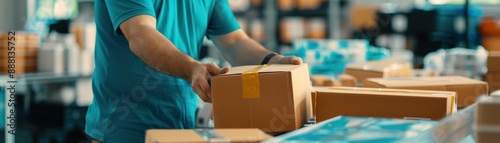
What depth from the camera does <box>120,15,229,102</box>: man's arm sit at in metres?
1.91

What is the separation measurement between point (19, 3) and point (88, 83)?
1773 mm

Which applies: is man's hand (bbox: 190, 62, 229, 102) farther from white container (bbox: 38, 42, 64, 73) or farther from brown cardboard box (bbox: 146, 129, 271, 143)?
white container (bbox: 38, 42, 64, 73)

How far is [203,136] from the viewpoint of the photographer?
1.47m

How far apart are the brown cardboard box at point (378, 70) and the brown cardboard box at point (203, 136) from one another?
1.55 m

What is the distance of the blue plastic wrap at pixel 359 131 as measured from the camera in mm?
1427

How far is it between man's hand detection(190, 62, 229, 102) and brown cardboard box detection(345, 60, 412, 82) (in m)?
1.24

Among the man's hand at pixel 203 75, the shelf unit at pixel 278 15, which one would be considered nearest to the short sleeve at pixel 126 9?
the man's hand at pixel 203 75

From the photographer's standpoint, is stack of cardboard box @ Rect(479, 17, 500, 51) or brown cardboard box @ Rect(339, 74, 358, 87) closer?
brown cardboard box @ Rect(339, 74, 358, 87)

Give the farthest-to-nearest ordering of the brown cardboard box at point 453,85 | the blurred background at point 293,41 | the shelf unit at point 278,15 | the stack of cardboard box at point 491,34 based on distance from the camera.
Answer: the shelf unit at point 278,15, the stack of cardboard box at point 491,34, the blurred background at point 293,41, the brown cardboard box at point 453,85

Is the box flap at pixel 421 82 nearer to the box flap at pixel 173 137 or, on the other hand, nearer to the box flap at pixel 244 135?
the box flap at pixel 244 135

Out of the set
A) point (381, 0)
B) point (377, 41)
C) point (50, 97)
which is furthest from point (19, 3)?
point (381, 0)

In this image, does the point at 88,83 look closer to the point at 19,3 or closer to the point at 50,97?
the point at 50,97

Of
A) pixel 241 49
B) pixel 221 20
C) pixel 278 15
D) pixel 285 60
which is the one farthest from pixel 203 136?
pixel 278 15

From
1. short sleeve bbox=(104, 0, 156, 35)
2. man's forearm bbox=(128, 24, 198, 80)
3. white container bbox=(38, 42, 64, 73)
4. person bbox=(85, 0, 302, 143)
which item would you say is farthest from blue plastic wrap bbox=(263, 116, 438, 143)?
white container bbox=(38, 42, 64, 73)
